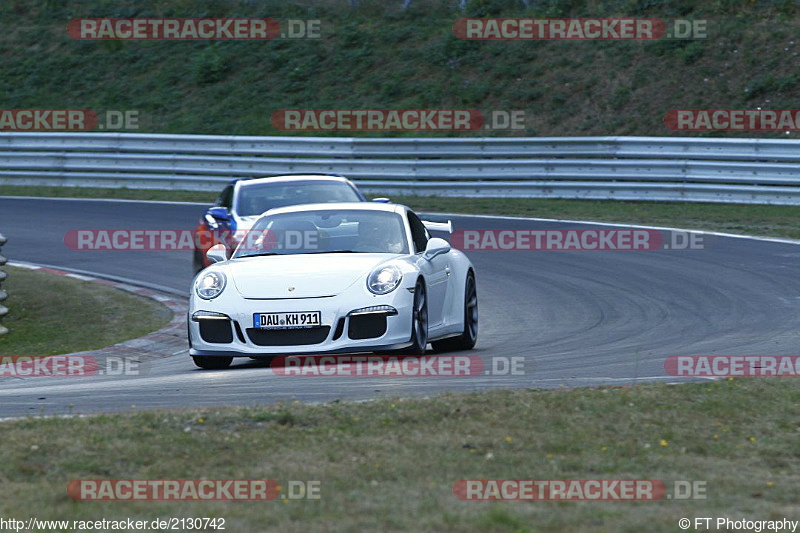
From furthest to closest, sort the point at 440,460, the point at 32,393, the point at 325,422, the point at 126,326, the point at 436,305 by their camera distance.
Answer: the point at 126,326 → the point at 436,305 → the point at 32,393 → the point at 325,422 → the point at 440,460

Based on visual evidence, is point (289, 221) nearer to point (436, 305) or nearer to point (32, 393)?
point (436, 305)

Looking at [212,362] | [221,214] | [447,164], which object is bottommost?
[212,362]

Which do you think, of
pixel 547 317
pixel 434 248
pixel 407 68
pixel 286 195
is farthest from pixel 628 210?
pixel 434 248

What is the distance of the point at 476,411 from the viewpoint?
22.1 ft

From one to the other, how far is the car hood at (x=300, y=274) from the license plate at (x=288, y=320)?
0.14m

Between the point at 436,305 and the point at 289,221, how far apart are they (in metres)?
1.49

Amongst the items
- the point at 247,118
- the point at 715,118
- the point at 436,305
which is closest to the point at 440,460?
the point at 436,305

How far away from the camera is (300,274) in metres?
9.35

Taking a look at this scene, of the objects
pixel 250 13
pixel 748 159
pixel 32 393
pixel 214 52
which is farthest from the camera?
pixel 250 13

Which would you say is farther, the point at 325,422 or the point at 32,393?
the point at 32,393

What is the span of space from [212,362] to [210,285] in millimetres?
610

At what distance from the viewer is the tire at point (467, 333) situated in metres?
10.7

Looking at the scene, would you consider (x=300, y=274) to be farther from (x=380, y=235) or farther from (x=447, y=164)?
(x=447, y=164)

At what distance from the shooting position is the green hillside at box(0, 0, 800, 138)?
26.1 meters
